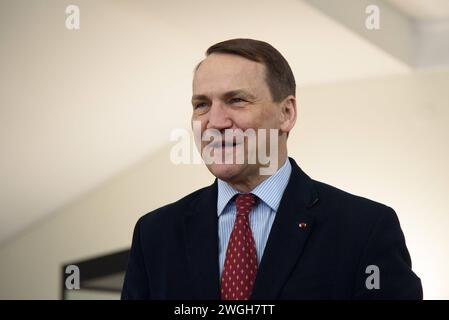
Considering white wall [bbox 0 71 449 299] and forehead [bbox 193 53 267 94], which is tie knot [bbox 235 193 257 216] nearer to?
forehead [bbox 193 53 267 94]

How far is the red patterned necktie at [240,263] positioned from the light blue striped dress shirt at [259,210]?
2 cm

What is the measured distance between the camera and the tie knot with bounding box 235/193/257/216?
1452mm

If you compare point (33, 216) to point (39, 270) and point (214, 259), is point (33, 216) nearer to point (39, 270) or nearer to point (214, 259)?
point (39, 270)

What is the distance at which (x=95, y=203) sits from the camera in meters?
5.11

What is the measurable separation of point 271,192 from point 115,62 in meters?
2.57

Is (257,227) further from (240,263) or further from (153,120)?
(153,120)

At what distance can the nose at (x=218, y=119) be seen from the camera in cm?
139

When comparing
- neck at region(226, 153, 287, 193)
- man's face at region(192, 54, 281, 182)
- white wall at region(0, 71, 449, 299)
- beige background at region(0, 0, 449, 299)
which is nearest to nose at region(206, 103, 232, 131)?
man's face at region(192, 54, 281, 182)

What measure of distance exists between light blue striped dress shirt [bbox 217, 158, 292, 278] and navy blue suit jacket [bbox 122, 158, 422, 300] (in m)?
0.02

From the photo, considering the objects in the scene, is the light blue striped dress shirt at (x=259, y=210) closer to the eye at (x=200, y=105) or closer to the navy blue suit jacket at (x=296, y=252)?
the navy blue suit jacket at (x=296, y=252)

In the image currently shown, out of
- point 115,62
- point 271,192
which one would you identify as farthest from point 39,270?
point 271,192

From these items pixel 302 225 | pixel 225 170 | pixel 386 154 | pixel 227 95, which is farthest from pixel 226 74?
pixel 386 154

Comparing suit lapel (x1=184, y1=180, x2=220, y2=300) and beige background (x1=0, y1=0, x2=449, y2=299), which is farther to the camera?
beige background (x1=0, y1=0, x2=449, y2=299)
